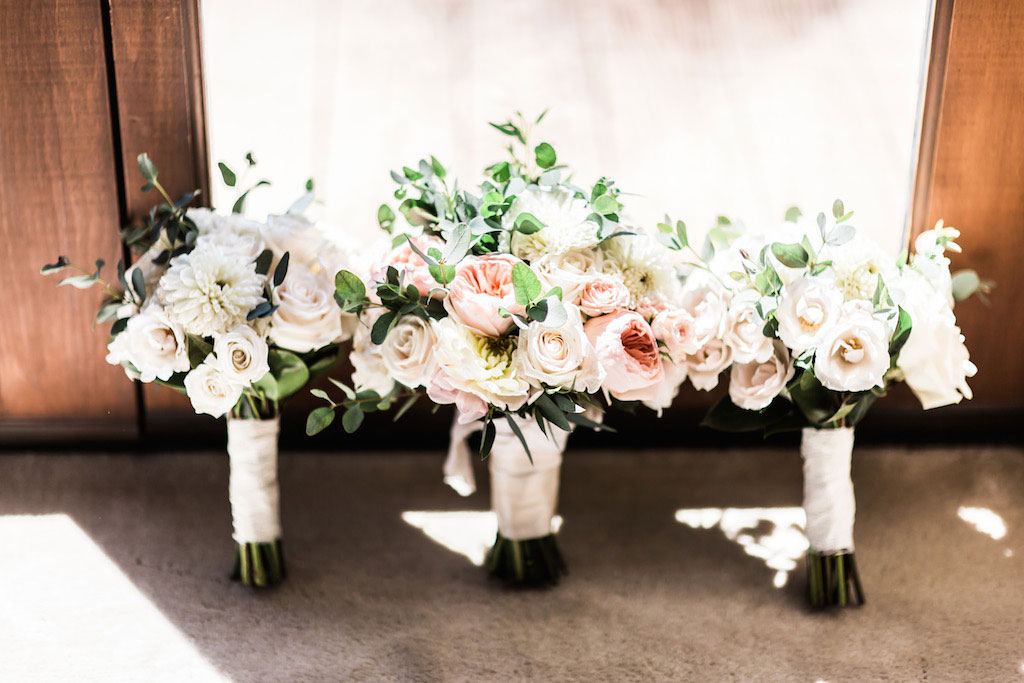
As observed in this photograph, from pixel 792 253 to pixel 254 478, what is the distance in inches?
27.0

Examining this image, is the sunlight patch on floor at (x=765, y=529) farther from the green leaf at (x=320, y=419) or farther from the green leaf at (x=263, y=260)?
the green leaf at (x=263, y=260)

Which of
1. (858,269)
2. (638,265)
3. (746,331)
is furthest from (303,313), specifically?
(858,269)

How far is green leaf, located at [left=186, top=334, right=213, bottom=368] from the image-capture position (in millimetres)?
921

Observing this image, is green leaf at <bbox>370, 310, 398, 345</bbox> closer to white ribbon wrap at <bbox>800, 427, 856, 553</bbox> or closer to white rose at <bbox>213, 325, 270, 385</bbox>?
white rose at <bbox>213, 325, 270, 385</bbox>

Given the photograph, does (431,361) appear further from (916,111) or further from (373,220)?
(916,111)

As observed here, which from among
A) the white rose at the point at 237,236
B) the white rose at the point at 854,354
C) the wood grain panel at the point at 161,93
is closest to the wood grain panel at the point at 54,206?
the wood grain panel at the point at 161,93

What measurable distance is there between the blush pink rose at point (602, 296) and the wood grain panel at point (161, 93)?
627 millimetres

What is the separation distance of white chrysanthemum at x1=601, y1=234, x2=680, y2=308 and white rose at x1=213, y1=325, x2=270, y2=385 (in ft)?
1.24

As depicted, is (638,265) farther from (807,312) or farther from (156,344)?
(156,344)

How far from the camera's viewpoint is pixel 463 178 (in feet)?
4.15

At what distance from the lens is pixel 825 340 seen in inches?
34.7

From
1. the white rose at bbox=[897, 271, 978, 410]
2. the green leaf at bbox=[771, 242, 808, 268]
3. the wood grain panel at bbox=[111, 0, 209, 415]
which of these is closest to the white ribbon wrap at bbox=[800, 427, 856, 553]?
the white rose at bbox=[897, 271, 978, 410]

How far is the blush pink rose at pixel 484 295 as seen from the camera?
2.75 feet

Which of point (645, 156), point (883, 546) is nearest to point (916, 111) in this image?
point (645, 156)
